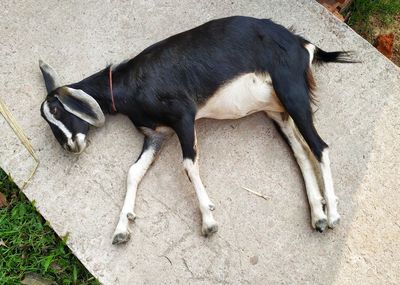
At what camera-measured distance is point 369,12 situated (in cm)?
452

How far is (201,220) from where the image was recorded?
3463mm

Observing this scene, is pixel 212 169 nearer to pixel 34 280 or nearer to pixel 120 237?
pixel 120 237

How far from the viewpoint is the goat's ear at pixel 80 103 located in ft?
11.4

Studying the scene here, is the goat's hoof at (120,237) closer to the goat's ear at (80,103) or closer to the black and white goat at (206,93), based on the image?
the black and white goat at (206,93)

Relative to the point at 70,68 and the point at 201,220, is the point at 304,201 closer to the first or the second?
the point at 201,220

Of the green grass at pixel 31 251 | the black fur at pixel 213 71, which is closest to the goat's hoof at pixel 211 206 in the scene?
the black fur at pixel 213 71

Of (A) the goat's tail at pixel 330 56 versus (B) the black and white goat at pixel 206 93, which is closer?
(B) the black and white goat at pixel 206 93

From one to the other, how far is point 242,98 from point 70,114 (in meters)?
1.14

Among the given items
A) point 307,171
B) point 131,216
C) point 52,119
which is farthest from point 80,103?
point 307,171

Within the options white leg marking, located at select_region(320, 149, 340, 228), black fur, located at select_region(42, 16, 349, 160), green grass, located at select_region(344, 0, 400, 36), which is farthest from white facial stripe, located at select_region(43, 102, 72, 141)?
green grass, located at select_region(344, 0, 400, 36)

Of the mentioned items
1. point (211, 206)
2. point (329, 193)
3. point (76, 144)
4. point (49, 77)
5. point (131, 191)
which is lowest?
point (329, 193)

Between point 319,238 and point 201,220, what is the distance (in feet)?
2.52

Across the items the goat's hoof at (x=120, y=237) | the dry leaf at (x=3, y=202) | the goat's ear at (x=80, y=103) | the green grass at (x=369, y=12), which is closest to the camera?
the goat's hoof at (x=120, y=237)

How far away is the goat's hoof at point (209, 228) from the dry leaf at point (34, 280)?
103 centimetres
